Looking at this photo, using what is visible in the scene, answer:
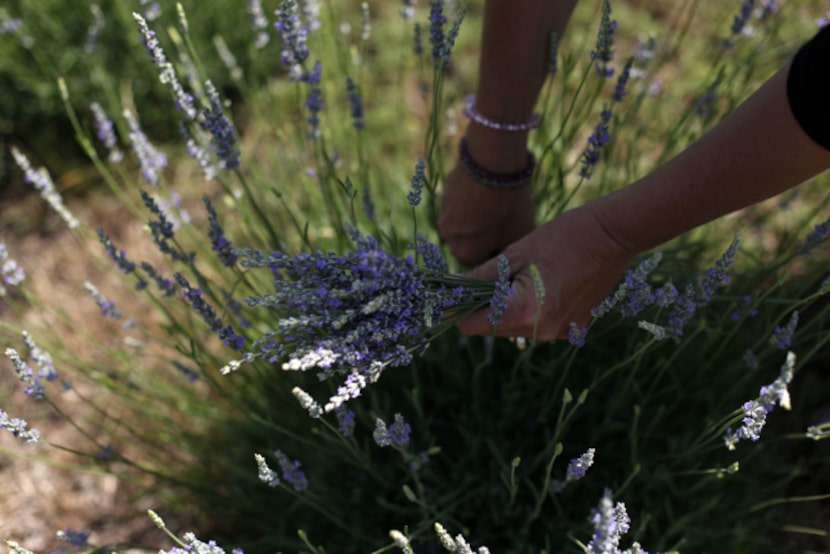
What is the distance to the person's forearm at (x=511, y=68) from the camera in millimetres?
1348

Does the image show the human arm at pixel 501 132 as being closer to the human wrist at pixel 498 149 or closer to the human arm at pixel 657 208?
the human wrist at pixel 498 149

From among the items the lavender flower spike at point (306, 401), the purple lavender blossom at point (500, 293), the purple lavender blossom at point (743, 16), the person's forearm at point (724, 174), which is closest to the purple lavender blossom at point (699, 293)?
the person's forearm at point (724, 174)

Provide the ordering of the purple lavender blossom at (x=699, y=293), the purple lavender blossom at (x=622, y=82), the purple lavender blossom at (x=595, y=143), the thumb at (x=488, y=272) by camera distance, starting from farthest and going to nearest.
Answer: the purple lavender blossom at (x=622, y=82) < the purple lavender blossom at (x=595, y=143) < the thumb at (x=488, y=272) < the purple lavender blossom at (x=699, y=293)

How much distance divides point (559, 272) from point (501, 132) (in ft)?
1.47

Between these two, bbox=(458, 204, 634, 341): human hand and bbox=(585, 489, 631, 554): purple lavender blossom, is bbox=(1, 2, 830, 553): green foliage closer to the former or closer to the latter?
bbox=(458, 204, 634, 341): human hand

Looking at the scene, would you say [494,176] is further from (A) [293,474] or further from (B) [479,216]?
(A) [293,474]

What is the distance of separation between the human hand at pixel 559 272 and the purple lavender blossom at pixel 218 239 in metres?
0.49

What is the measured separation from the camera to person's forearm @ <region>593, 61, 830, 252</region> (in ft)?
3.03

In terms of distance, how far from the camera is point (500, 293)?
3.45ft

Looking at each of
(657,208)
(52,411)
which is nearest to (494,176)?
(657,208)

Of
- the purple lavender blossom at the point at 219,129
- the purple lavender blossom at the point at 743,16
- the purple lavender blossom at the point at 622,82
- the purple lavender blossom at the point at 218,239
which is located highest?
the purple lavender blossom at the point at 743,16

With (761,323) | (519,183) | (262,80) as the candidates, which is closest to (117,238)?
(262,80)

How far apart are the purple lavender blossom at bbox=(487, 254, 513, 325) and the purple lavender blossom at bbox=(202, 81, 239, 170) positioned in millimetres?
599

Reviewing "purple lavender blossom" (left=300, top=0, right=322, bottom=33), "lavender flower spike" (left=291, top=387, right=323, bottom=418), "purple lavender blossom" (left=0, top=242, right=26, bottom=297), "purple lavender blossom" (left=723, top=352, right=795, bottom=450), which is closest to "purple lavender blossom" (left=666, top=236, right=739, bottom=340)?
"purple lavender blossom" (left=723, top=352, right=795, bottom=450)
